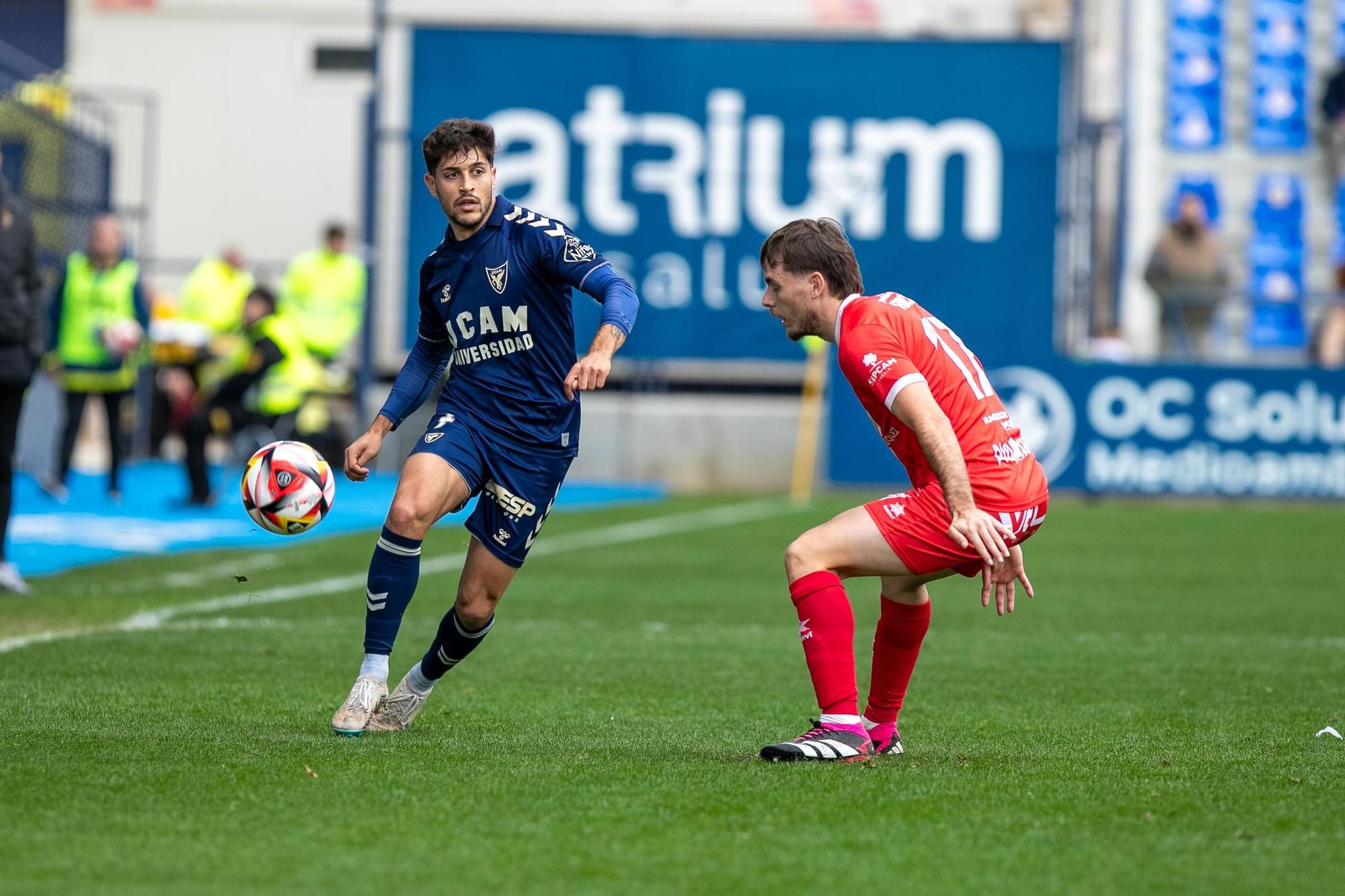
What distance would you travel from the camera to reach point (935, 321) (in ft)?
18.2

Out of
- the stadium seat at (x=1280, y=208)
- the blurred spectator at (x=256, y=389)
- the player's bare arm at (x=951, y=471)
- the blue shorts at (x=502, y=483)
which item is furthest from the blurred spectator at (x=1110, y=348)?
the player's bare arm at (x=951, y=471)

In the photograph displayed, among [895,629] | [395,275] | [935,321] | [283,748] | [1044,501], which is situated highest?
[395,275]

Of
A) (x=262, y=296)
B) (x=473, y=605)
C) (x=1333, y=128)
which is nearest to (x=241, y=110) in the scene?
(x=262, y=296)

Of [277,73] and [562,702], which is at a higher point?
[277,73]

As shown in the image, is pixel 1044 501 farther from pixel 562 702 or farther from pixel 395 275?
pixel 395 275

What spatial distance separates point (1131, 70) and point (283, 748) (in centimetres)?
2151

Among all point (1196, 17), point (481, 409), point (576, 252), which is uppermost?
point (1196, 17)

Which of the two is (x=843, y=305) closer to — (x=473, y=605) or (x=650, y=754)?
(x=650, y=754)

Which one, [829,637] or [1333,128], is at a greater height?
[1333,128]

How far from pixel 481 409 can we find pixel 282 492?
692 mm

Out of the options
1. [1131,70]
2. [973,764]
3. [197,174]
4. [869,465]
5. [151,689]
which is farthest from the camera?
[197,174]

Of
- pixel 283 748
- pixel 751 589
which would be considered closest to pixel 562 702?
pixel 283 748

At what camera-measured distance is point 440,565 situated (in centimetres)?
1191

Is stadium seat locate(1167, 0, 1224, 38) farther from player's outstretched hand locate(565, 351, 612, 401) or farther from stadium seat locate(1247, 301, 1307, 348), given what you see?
player's outstretched hand locate(565, 351, 612, 401)
